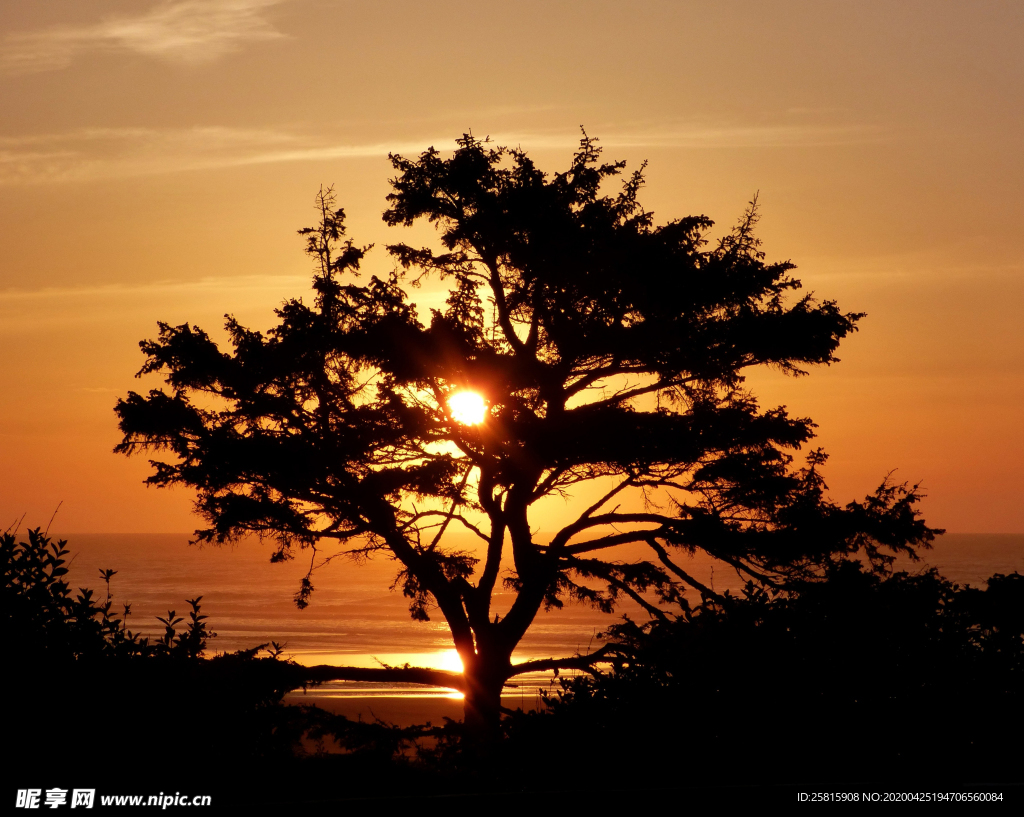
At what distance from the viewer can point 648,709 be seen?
23.3 ft

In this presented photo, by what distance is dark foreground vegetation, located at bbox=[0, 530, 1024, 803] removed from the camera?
20.5ft

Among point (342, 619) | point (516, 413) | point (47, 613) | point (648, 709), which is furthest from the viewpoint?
point (342, 619)

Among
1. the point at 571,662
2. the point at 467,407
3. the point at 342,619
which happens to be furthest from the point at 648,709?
the point at 342,619

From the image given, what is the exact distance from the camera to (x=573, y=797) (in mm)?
5312

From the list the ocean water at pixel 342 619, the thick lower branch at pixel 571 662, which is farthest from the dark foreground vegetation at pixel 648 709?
the ocean water at pixel 342 619

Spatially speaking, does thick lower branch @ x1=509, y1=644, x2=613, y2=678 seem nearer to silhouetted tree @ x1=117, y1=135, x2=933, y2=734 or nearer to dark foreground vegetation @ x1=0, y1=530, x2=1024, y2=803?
silhouetted tree @ x1=117, y1=135, x2=933, y2=734

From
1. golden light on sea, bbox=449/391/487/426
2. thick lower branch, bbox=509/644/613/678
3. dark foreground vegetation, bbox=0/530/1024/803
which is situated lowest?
dark foreground vegetation, bbox=0/530/1024/803

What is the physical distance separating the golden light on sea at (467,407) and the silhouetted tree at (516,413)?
6 centimetres

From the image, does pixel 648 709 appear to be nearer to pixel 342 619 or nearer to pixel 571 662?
pixel 571 662

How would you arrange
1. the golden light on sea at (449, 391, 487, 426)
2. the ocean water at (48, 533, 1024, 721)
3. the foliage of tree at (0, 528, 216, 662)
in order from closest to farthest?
the foliage of tree at (0, 528, 216, 662) → the golden light on sea at (449, 391, 487, 426) → the ocean water at (48, 533, 1024, 721)

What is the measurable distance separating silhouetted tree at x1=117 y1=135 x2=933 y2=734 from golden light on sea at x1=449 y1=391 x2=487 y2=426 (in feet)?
0.20

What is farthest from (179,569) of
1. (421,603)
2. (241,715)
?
(241,715)

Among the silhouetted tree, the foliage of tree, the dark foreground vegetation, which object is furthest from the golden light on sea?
the foliage of tree

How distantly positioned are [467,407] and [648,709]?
722 centimetres
